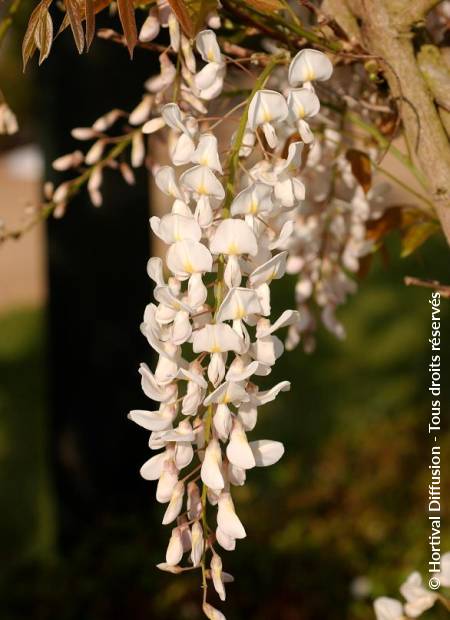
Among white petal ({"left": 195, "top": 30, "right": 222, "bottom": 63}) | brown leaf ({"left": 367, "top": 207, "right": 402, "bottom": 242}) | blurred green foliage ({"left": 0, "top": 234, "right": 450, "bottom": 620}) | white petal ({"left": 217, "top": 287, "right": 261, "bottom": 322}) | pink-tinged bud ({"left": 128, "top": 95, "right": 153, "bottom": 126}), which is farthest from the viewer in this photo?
blurred green foliage ({"left": 0, "top": 234, "right": 450, "bottom": 620})

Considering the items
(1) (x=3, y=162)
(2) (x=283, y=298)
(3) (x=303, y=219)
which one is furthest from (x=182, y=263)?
(1) (x=3, y=162)

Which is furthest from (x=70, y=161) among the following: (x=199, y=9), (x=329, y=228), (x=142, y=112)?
(x=199, y=9)

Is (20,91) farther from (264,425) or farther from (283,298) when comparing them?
(264,425)

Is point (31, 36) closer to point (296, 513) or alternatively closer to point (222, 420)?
point (222, 420)

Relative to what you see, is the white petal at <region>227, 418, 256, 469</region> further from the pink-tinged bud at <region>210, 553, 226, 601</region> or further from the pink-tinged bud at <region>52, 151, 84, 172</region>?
the pink-tinged bud at <region>52, 151, 84, 172</region>

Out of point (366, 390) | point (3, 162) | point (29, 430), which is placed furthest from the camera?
point (3, 162)

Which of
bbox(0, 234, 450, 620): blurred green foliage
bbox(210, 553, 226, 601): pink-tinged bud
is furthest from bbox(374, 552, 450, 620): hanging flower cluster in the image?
bbox(0, 234, 450, 620): blurred green foliage

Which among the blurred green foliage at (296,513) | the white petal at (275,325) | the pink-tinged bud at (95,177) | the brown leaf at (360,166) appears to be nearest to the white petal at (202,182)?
→ the white petal at (275,325)

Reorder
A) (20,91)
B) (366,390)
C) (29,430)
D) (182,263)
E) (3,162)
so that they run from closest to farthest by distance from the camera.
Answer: (182,263)
(29,430)
(366,390)
(20,91)
(3,162)
